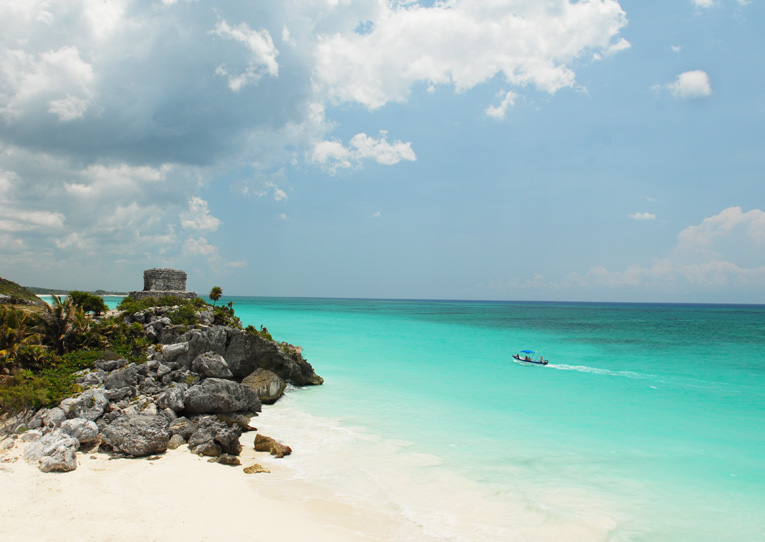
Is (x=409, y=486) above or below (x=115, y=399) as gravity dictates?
below

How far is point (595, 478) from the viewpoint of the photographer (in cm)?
1147

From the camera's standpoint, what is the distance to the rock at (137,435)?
11.0m

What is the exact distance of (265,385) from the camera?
1780 cm

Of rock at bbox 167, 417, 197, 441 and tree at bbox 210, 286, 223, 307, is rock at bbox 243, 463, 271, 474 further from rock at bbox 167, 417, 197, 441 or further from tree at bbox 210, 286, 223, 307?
tree at bbox 210, 286, 223, 307

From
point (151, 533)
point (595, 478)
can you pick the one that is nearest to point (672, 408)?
point (595, 478)

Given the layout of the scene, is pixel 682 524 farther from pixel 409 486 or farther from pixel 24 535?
pixel 24 535

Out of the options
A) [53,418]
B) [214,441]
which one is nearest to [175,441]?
[214,441]

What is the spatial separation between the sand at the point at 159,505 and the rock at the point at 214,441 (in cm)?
57

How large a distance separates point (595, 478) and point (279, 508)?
343 inches

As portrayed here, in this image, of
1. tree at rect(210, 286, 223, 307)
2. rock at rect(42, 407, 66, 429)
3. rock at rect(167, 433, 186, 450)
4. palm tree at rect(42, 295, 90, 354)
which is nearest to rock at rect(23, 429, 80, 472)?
rock at rect(42, 407, 66, 429)

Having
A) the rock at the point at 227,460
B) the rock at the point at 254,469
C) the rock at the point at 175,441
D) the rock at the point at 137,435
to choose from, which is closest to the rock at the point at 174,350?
the rock at the point at 137,435

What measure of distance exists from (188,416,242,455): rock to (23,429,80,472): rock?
2813 mm

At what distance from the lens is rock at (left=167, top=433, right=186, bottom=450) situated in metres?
11.8

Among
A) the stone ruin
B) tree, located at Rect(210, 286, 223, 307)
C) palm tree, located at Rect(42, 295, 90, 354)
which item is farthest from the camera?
tree, located at Rect(210, 286, 223, 307)
